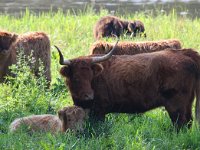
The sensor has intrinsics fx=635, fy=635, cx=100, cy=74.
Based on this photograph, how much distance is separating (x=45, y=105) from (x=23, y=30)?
21.1ft

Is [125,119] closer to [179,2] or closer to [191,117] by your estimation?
[191,117]

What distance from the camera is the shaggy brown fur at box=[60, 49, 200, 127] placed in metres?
7.85

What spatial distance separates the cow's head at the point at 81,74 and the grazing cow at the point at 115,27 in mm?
6046

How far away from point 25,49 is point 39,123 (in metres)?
2.82

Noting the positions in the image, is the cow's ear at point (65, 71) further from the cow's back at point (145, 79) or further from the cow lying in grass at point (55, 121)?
the cow lying in grass at point (55, 121)

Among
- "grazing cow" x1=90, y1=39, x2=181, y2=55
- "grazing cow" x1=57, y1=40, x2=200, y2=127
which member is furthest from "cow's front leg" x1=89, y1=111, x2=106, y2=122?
"grazing cow" x1=90, y1=39, x2=181, y2=55

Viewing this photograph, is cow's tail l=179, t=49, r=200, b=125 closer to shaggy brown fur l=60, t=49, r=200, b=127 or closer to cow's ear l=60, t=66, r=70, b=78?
shaggy brown fur l=60, t=49, r=200, b=127

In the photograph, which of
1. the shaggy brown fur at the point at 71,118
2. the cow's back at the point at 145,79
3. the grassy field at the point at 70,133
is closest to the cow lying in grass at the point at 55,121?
the shaggy brown fur at the point at 71,118

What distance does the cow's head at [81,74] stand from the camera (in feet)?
26.0

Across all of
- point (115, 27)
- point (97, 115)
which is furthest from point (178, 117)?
point (115, 27)

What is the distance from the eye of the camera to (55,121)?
306 inches

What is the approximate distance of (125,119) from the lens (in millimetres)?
8391

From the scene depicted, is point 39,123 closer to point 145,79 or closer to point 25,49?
point 145,79

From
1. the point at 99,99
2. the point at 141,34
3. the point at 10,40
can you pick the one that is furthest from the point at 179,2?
the point at 99,99
